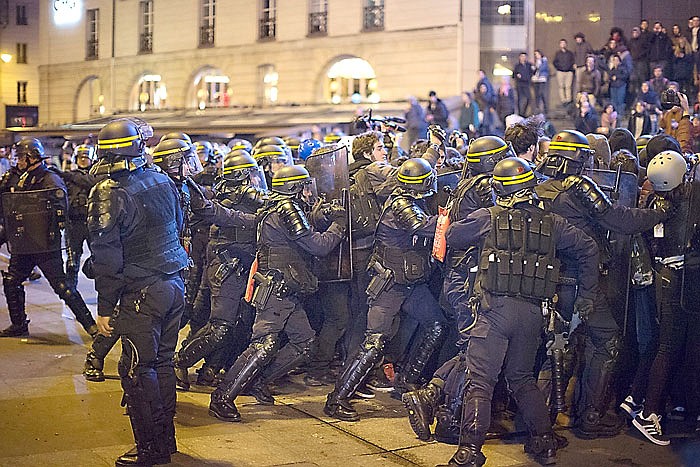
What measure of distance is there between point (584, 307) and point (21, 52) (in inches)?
1736

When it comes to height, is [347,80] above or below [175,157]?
above

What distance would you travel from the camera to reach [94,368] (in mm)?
8680

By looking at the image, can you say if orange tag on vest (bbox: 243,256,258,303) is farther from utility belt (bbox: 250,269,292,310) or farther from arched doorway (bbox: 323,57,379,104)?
arched doorway (bbox: 323,57,379,104)

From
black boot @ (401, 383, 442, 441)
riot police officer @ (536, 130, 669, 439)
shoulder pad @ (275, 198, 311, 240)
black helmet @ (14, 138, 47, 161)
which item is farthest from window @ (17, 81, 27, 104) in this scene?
riot police officer @ (536, 130, 669, 439)

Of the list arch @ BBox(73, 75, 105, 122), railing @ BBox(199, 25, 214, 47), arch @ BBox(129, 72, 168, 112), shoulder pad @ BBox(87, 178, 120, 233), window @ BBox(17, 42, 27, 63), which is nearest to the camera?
shoulder pad @ BBox(87, 178, 120, 233)

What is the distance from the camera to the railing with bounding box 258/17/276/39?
108ft

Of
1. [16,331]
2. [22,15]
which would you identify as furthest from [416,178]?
[22,15]

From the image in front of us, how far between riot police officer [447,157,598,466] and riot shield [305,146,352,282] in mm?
1844

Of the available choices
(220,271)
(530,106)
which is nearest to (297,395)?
(220,271)

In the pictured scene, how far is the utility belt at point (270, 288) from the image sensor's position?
7.46 m

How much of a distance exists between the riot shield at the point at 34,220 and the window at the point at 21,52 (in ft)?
125

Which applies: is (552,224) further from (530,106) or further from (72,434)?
(530,106)

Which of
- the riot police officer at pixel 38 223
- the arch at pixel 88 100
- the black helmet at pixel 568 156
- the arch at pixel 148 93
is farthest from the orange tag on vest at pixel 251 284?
the arch at pixel 88 100

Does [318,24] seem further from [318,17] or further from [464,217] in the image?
[464,217]
